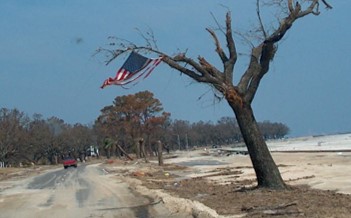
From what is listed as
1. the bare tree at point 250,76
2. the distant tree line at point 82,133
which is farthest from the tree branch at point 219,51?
the distant tree line at point 82,133

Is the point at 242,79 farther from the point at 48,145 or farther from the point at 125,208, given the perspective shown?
the point at 48,145

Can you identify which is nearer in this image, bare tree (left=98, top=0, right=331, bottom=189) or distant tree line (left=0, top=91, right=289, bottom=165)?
bare tree (left=98, top=0, right=331, bottom=189)

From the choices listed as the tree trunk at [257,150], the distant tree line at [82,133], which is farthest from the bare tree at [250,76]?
the distant tree line at [82,133]

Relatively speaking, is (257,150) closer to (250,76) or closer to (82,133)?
(250,76)

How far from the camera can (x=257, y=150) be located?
17766mm

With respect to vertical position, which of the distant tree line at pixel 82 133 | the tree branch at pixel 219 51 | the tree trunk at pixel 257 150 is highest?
the distant tree line at pixel 82 133

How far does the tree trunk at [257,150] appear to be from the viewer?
1756cm

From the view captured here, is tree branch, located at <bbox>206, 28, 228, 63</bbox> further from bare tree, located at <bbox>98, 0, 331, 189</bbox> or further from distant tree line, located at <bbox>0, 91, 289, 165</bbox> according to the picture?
distant tree line, located at <bbox>0, 91, 289, 165</bbox>

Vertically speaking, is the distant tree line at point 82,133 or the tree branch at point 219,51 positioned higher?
the distant tree line at point 82,133

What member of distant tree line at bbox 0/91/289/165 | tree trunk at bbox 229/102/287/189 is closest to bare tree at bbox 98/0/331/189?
tree trunk at bbox 229/102/287/189

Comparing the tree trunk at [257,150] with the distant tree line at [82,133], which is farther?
the distant tree line at [82,133]

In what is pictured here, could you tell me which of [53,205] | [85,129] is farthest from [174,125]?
[53,205]

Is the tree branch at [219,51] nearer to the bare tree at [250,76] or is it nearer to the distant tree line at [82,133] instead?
the bare tree at [250,76]

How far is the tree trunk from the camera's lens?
1756cm
